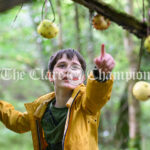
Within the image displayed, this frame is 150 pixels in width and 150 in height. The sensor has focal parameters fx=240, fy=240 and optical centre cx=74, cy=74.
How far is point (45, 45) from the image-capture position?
3650 millimetres

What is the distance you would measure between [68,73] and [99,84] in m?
0.30

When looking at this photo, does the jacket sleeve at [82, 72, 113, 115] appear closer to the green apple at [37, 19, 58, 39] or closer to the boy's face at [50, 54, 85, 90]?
the boy's face at [50, 54, 85, 90]

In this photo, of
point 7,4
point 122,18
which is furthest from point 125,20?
point 7,4

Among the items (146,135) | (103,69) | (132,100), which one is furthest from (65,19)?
(103,69)

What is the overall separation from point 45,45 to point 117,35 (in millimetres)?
1681

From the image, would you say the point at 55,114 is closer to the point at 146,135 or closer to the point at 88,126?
the point at 88,126

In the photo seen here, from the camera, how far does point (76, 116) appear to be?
1278mm

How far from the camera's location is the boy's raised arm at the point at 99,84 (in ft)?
3.03

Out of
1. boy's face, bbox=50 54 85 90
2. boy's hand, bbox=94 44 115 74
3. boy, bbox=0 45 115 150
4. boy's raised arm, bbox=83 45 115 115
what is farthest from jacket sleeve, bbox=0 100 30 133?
boy's hand, bbox=94 44 115 74

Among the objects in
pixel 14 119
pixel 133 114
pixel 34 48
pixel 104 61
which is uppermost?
pixel 34 48

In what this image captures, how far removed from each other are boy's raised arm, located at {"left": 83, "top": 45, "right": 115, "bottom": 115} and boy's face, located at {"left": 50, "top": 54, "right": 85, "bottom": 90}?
17 cm

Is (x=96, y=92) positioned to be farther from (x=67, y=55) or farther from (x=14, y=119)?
(x=14, y=119)

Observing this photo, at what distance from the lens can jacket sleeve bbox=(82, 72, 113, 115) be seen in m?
1.08

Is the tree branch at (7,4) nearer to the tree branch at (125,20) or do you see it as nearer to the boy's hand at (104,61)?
the tree branch at (125,20)
